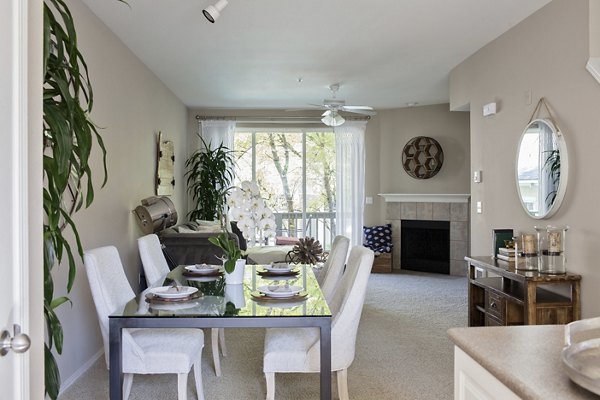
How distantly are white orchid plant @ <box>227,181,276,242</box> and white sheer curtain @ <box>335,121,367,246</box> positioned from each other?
17.2 ft

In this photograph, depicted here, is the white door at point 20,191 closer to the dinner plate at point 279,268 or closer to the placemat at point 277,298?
the placemat at point 277,298

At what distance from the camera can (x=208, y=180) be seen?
724cm

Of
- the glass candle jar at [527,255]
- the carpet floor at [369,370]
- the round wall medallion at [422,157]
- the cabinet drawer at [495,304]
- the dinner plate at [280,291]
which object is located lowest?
the carpet floor at [369,370]

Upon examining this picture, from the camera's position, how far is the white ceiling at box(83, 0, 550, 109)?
3689 millimetres

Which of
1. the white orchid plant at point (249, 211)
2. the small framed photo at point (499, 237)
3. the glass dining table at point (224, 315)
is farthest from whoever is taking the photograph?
the small framed photo at point (499, 237)

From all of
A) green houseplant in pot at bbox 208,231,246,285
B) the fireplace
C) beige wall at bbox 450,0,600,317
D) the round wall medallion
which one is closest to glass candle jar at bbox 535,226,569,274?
beige wall at bbox 450,0,600,317

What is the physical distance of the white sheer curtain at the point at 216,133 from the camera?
7.87 meters

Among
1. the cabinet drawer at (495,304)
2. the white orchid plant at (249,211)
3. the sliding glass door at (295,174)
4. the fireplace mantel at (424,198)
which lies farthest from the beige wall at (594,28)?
the sliding glass door at (295,174)

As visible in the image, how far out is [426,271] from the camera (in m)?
7.90

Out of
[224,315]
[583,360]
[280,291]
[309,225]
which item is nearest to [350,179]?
[309,225]

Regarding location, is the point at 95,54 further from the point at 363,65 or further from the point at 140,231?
the point at 363,65

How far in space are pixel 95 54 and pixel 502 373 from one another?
358 cm

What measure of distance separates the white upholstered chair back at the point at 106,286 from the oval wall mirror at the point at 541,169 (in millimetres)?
2902

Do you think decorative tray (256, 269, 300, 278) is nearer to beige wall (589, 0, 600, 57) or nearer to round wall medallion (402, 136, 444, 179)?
beige wall (589, 0, 600, 57)
